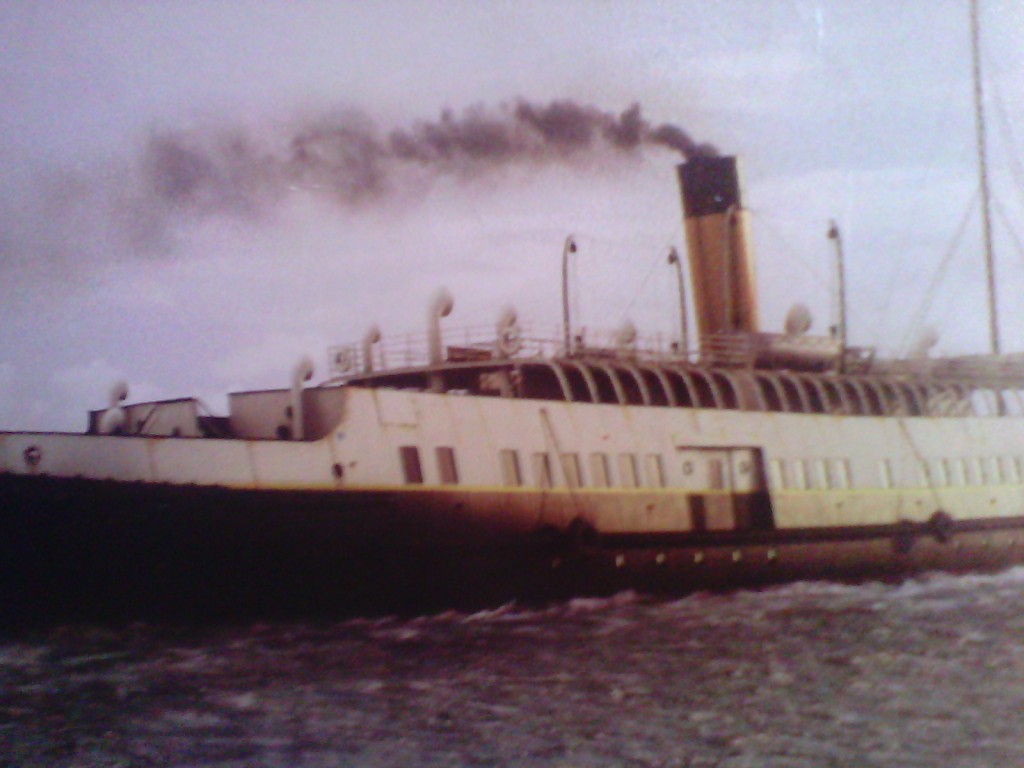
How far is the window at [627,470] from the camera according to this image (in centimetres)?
2338

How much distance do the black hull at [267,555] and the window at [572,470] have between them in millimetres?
1040

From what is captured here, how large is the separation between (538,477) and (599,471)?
1.58 meters

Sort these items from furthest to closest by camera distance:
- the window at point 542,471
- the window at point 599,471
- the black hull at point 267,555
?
1. the window at point 599,471
2. the window at point 542,471
3. the black hull at point 267,555

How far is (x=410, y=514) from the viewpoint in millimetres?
19406

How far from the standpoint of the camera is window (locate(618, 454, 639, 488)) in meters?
23.4

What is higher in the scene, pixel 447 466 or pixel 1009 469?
pixel 447 466

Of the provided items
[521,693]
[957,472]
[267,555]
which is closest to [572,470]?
[267,555]

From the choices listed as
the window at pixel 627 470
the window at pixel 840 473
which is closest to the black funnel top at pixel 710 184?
the window at pixel 840 473

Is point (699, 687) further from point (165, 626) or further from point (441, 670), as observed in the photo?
point (165, 626)

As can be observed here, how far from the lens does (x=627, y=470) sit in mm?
23531

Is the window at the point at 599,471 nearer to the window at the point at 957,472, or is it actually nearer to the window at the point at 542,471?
the window at the point at 542,471

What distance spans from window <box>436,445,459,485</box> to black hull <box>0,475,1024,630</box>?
0.51 metres

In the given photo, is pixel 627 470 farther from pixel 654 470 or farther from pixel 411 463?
pixel 411 463

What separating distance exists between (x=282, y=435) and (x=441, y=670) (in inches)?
235
